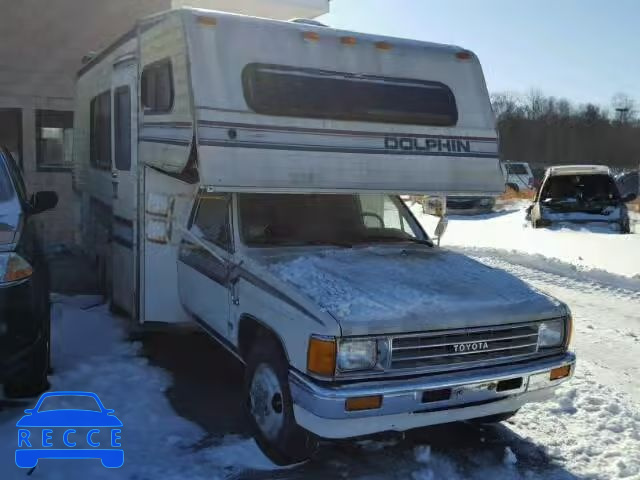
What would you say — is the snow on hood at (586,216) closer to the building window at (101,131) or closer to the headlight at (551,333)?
the building window at (101,131)

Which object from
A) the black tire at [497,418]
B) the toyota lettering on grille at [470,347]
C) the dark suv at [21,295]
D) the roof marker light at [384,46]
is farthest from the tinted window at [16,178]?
the black tire at [497,418]

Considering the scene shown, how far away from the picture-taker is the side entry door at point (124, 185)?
20.1ft

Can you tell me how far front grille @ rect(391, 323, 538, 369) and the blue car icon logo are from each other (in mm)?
1846

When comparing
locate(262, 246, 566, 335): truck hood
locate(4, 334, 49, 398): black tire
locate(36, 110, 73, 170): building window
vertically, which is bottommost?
locate(4, 334, 49, 398): black tire

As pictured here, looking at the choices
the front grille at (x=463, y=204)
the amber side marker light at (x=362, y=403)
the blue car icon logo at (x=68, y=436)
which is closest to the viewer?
the amber side marker light at (x=362, y=403)

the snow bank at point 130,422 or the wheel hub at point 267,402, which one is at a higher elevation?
the wheel hub at point 267,402

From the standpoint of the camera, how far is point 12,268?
175 inches

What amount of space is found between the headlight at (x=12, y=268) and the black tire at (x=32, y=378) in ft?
1.77

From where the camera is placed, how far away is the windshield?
13.2 meters

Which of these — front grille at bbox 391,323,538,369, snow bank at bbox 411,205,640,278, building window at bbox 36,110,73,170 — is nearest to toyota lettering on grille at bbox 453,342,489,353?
→ front grille at bbox 391,323,538,369

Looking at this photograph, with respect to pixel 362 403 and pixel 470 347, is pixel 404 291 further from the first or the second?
pixel 362 403

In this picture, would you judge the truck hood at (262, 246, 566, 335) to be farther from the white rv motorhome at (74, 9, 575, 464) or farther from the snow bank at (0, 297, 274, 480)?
the snow bank at (0, 297, 274, 480)

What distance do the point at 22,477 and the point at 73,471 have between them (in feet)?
0.90

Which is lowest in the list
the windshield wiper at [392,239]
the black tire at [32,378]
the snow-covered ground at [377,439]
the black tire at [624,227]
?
the snow-covered ground at [377,439]
